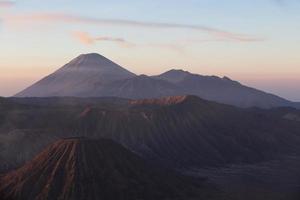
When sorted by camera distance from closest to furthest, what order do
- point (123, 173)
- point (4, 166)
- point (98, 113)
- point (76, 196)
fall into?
1. point (76, 196)
2. point (123, 173)
3. point (4, 166)
4. point (98, 113)

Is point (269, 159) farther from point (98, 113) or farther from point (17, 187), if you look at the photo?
point (17, 187)

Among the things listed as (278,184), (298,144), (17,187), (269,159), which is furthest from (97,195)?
(298,144)

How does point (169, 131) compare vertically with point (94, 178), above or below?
above

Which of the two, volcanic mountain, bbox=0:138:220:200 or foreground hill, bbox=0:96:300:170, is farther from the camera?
foreground hill, bbox=0:96:300:170

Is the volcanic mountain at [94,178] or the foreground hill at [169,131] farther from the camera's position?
the foreground hill at [169,131]
